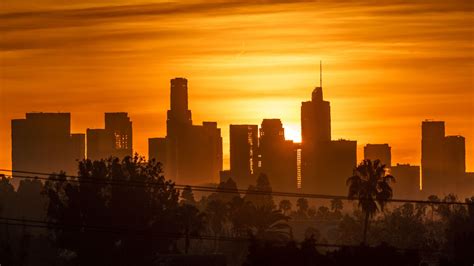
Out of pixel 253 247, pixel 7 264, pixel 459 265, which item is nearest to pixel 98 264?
pixel 7 264

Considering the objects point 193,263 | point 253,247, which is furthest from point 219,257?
point 253,247

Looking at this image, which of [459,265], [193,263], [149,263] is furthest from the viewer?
[149,263]

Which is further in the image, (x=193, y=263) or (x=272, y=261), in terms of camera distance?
(x=193, y=263)

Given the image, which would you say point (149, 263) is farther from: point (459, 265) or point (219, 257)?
point (459, 265)

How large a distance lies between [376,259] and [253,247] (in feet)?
33.2

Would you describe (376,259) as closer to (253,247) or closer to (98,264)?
(253,247)

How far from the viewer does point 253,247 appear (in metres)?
140

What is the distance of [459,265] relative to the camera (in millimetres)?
132250

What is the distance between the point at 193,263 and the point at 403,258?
144 feet

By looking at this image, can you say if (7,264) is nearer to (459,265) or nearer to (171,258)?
(171,258)

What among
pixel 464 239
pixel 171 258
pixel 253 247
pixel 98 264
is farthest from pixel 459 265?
pixel 98 264

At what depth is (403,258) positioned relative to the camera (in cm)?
13688

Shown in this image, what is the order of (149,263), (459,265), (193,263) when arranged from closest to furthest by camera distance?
(459,265) → (193,263) → (149,263)

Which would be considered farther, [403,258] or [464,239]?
[464,239]
